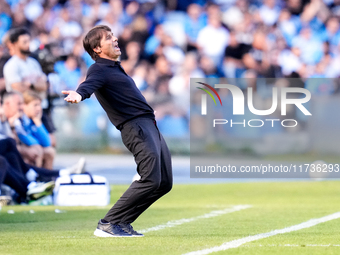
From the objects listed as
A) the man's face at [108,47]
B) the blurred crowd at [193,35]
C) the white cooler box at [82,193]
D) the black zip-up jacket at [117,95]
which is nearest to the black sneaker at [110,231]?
the black zip-up jacket at [117,95]

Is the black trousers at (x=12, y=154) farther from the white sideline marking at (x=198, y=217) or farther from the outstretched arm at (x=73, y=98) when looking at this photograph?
the outstretched arm at (x=73, y=98)

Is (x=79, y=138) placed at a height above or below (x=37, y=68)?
below

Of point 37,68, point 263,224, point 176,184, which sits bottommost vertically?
point 176,184

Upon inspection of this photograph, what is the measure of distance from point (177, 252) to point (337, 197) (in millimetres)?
6421

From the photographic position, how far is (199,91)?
1473cm

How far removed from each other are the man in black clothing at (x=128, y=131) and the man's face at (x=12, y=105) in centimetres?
477

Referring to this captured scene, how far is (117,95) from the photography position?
554cm

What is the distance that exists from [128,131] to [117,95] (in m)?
0.33

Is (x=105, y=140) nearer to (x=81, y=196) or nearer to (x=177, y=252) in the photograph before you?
(x=81, y=196)

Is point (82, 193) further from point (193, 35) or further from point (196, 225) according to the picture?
point (193, 35)

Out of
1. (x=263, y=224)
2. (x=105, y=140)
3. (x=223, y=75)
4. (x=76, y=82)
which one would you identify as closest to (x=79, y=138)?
(x=105, y=140)

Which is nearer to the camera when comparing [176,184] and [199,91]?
[176,184]

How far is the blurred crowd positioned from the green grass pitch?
17.1ft

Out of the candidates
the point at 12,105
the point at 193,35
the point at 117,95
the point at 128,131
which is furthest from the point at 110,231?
the point at 193,35
